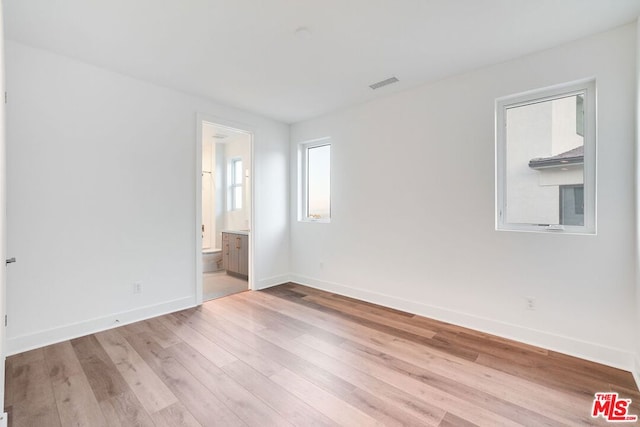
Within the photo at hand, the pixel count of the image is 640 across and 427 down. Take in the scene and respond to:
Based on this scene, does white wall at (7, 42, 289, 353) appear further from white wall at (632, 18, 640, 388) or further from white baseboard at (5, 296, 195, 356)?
white wall at (632, 18, 640, 388)

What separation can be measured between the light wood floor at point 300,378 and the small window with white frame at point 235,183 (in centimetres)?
357

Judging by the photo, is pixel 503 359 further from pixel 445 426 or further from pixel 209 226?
pixel 209 226

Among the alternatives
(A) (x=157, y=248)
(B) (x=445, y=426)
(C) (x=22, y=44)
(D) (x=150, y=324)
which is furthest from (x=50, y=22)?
(B) (x=445, y=426)

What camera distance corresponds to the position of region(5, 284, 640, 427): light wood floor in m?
1.76

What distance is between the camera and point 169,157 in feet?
11.1

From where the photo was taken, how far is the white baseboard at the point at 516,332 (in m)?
2.29

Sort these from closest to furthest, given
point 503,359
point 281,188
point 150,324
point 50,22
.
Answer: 1. point 50,22
2. point 503,359
3. point 150,324
4. point 281,188

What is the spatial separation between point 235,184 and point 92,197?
363cm

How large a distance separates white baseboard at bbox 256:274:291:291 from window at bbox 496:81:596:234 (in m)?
3.15

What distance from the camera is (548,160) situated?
2648 millimetres

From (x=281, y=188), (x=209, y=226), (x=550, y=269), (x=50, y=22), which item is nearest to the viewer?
(x=50, y=22)

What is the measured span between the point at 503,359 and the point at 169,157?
383cm
